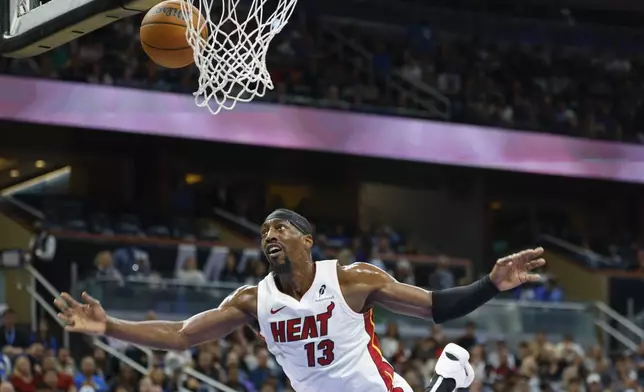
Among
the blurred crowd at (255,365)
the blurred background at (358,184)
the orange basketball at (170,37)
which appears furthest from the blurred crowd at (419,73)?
the orange basketball at (170,37)

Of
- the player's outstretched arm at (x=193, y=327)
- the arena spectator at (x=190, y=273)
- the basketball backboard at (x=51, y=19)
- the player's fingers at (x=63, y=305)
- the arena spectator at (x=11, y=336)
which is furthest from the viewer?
the arena spectator at (x=190, y=273)

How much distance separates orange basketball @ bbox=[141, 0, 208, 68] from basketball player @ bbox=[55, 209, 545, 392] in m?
1.88

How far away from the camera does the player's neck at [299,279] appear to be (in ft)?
21.0

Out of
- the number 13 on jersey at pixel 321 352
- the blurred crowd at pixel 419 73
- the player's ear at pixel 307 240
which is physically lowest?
the number 13 on jersey at pixel 321 352

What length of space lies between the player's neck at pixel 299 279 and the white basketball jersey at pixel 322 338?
30mm

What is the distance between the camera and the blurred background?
1502 cm

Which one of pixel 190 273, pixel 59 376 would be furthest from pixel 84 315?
pixel 190 273

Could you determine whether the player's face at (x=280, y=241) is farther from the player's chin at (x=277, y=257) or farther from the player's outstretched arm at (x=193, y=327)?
the player's outstretched arm at (x=193, y=327)

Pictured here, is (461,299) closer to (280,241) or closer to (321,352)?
(321,352)

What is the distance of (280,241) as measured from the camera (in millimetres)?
6309

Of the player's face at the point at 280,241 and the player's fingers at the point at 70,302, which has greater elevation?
the player's face at the point at 280,241

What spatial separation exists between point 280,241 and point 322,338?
0.53 metres

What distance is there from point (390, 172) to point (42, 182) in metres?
7.59

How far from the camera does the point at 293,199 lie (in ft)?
78.9
